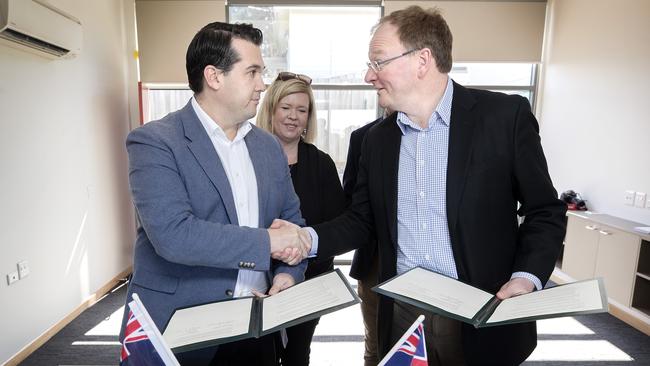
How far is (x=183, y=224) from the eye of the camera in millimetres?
1126

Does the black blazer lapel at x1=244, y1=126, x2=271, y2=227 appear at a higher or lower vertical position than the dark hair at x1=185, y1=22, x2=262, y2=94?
lower

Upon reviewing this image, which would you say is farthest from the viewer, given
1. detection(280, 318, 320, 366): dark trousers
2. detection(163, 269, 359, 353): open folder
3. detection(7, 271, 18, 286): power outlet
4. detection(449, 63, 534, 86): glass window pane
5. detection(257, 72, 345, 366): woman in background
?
detection(449, 63, 534, 86): glass window pane

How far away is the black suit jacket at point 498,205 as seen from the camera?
1.28 meters

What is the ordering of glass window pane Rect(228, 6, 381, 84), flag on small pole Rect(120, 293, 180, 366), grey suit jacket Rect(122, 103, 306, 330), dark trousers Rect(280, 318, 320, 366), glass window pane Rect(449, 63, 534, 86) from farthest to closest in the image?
glass window pane Rect(449, 63, 534, 86) < glass window pane Rect(228, 6, 381, 84) < dark trousers Rect(280, 318, 320, 366) < grey suit jacket Rect(122, 103, 306, 330) < flag on small pole Rect(120, 293, 180, 366)

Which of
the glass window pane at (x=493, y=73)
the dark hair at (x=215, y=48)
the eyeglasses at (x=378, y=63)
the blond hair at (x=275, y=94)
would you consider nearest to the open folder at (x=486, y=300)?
the eyeglasses at (x=378, y=63)

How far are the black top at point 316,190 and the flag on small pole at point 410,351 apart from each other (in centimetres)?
122

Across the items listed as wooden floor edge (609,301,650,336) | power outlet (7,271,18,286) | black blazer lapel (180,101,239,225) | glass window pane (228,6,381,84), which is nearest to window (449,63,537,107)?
glass window pane (228,6,381,84)

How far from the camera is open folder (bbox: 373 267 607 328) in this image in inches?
37.4

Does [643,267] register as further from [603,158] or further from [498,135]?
[498,135]

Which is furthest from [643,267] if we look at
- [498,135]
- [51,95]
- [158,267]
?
[51,95]

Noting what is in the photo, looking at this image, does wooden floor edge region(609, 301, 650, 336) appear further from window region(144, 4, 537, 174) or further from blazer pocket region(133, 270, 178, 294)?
blazer pocket region(133, 270, 178, 294)

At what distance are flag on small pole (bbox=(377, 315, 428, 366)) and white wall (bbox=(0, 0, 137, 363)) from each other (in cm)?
303

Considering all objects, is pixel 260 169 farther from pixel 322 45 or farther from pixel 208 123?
pixel 322 45

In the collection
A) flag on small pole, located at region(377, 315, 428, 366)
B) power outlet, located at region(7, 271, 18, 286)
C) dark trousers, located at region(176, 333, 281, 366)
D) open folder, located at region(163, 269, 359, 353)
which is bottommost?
power outlet, located at region(7, 271, 18, 286)
